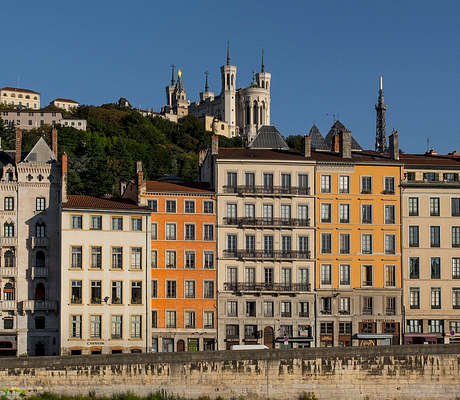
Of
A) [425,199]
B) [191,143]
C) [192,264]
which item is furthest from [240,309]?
[191,143]

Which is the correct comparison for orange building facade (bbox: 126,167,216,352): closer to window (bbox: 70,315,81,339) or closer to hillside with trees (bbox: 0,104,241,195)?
window (bbox: 70,315,81,339)

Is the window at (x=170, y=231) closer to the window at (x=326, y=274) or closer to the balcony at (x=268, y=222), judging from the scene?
the balcony at (x=268, y=222)

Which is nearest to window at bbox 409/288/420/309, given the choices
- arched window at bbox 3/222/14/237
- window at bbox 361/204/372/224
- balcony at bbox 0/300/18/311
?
window at bbox 361/204/372/224

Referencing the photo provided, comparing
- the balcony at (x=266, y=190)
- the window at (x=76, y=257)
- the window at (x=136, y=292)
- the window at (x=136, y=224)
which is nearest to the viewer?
the window at (x=76, y=257)

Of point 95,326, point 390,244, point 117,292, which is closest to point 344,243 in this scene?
point 390,244

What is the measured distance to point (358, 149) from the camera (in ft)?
282

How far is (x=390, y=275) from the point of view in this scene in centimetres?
7888

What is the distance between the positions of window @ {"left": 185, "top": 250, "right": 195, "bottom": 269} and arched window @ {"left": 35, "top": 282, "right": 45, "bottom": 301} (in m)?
10.1

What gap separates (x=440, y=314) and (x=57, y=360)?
31821 mm

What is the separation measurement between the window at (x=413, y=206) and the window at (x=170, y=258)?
17.9m

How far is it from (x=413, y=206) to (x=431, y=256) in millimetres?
3925

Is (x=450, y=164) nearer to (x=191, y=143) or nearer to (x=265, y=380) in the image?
(x=265, y=380)

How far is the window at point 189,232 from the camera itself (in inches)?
3024

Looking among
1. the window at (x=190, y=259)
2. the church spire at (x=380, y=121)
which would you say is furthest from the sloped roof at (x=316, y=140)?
the church spire at (x=380, y=121)
